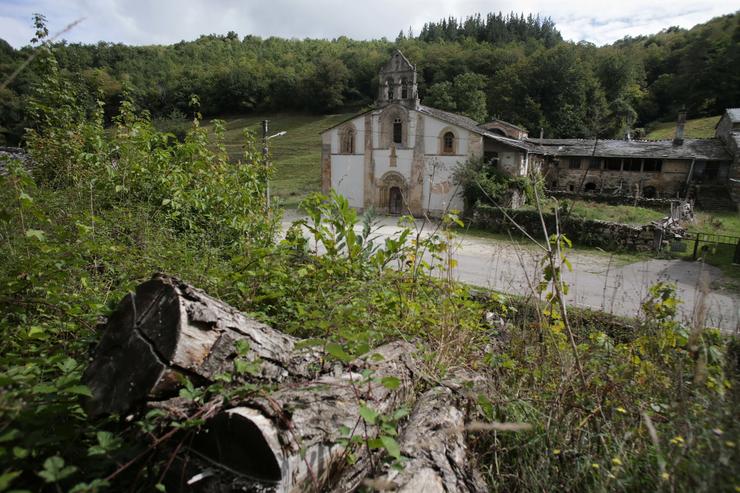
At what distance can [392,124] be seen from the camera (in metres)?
24.4

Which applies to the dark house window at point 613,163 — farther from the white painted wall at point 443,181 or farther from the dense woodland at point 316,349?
the dense woodland at point 316,349

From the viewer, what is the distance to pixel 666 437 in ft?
6.76

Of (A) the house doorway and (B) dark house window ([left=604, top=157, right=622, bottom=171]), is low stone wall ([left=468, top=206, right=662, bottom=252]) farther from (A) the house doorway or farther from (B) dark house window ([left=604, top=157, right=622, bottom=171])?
(B) dark house window ([left=604, top=157, right=622, bottom=171])

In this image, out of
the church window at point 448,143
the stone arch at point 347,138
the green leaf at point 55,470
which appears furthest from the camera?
the stone arch at point 347,138

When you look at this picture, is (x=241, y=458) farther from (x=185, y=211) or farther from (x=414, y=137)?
(x=414, y=137)

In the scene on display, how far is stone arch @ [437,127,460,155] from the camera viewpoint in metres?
23.1

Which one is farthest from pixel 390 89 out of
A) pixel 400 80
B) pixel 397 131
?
pixel 397 131

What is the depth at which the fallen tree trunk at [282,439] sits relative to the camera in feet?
6.00

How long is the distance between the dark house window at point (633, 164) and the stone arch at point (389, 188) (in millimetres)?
17248

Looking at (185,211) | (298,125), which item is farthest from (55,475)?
(298,125)

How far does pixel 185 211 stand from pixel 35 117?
3668 millimetres

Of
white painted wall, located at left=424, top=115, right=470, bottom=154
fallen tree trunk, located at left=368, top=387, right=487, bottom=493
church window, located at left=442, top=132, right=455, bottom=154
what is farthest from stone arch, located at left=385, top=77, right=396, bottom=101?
fallen tree trunk, located at left=368, top=387, right=487, bottom=493

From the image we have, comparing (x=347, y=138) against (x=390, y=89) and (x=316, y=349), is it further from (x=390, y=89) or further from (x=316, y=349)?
(x=316, y=349)

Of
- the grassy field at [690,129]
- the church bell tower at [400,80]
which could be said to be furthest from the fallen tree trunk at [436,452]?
the grassy field at [690,129]
